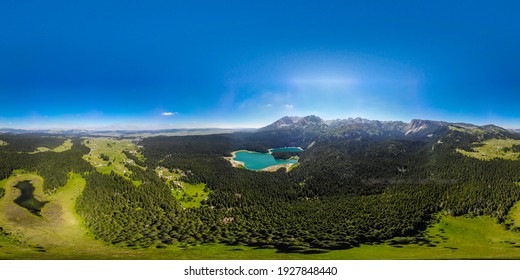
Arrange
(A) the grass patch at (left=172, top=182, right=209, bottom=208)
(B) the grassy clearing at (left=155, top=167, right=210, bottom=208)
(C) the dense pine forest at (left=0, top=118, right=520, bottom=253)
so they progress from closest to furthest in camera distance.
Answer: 1. (C) the dense pine forest at (left=0, top=118, right=520, bottom=253)
2. (A) the grass patch at (left=172, top=182, right=209, bottom=208)
3. (B) the grassy clearing at (left=155, top=167, right=210, bottom=208)

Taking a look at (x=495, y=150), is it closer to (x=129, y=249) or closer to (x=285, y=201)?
(x=285, y=201)

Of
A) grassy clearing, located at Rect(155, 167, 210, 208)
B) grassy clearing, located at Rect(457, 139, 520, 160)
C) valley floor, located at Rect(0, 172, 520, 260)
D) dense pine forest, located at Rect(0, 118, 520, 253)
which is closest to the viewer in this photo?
valley floor, located at Rect(0, 172, 520, 260)

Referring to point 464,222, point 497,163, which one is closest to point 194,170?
point 464,222

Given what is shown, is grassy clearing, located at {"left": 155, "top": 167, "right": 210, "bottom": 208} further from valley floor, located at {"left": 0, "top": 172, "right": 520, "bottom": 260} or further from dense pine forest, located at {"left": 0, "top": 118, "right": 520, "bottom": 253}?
valley floor, located at {"left": 0, "top": 172, "right": 520, "bottom": 260}

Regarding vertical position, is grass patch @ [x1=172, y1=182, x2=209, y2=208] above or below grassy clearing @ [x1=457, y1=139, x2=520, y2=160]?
below

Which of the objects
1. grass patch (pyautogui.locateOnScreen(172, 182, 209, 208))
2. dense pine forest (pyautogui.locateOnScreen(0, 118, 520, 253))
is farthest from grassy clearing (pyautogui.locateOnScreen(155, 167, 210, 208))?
dense pine forest (pyautogui.locateOnScreen(0, 118, 520, 253))

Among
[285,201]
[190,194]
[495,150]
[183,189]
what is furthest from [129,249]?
[495,150]
